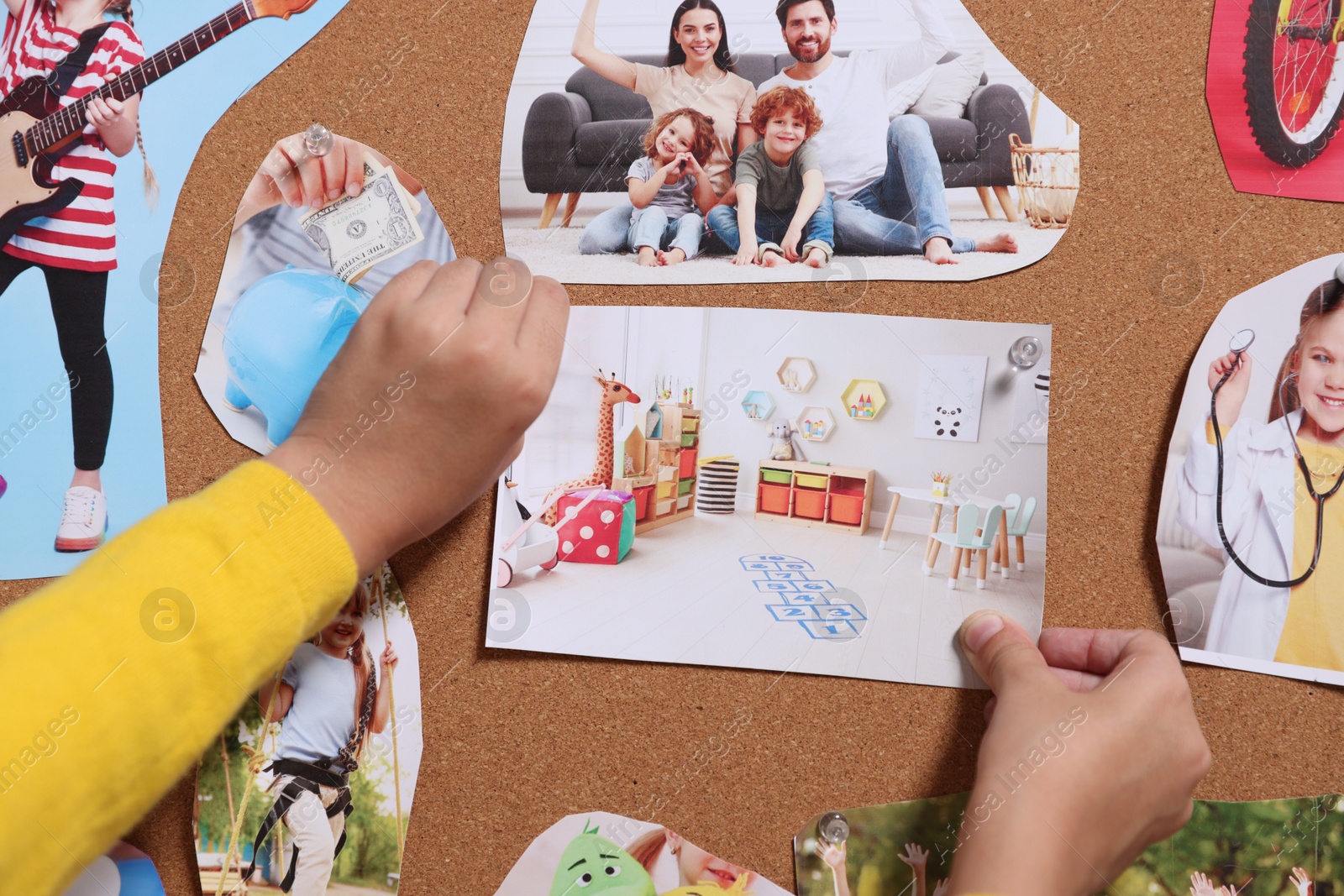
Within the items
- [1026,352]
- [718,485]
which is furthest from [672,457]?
[1026,352]

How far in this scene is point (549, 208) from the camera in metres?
0.53

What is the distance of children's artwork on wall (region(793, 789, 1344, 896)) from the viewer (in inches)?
19.5


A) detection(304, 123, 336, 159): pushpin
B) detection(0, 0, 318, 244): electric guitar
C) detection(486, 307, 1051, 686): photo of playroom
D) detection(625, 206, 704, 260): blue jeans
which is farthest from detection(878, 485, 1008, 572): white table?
detection(0, 0, 318, 244): electric guitar

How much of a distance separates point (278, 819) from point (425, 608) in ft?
0.55

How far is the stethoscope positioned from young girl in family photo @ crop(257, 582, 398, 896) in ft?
1.82

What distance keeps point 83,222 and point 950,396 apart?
61 centimetres

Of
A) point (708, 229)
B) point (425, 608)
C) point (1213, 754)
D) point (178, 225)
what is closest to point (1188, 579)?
point (1213, 754)

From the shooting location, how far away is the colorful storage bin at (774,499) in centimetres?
51

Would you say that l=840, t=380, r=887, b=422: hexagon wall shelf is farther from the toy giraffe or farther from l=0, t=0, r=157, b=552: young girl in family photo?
l=0, t=0, r=157, b=552: young girl in family photo

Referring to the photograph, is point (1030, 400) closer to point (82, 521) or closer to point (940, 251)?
point (940, 251)

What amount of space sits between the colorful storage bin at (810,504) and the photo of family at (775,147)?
5.6 inches

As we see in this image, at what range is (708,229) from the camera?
53 centimetres

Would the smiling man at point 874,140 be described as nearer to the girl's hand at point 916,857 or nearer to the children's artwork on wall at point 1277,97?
the children's artwork on wall at point 1277,97

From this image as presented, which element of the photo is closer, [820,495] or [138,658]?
[138,658]
